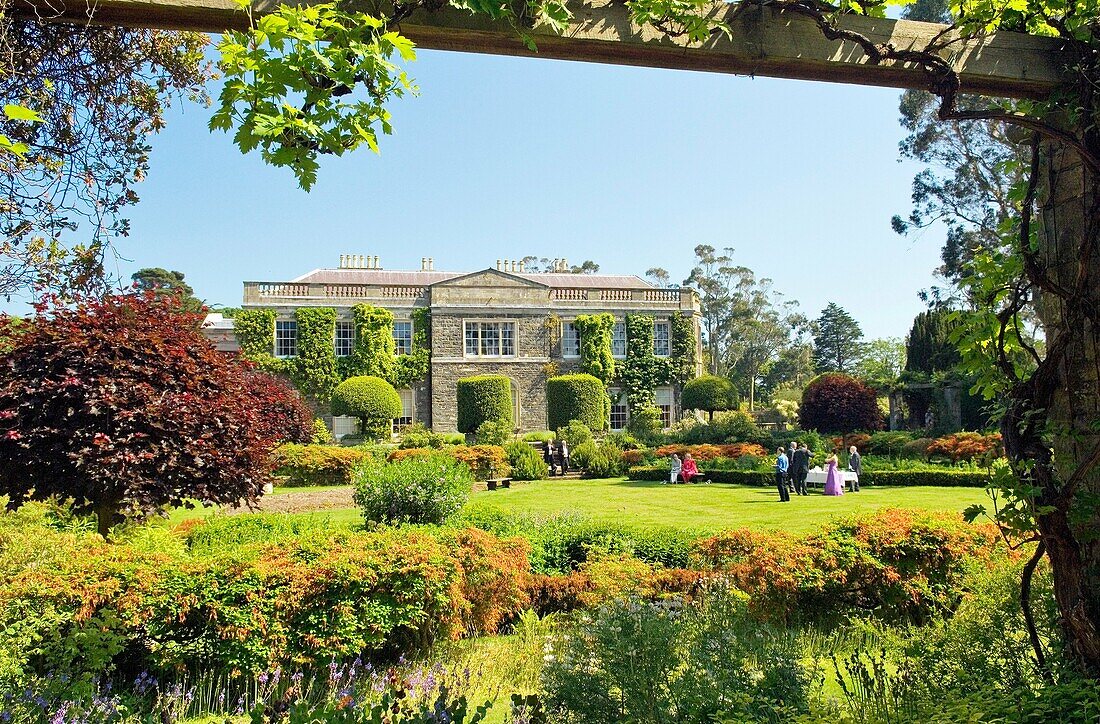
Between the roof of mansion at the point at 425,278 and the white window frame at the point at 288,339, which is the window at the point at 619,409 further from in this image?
the white window frame at the point at 288,339

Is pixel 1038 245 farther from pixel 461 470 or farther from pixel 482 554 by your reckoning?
pixel 461 470

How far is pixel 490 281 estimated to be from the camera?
3200 centimetres

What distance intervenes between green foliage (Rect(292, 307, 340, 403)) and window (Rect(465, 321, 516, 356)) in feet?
18.7

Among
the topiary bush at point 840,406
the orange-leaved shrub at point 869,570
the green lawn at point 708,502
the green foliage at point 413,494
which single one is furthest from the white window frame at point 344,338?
the orange-leaved shrub at point 869,570

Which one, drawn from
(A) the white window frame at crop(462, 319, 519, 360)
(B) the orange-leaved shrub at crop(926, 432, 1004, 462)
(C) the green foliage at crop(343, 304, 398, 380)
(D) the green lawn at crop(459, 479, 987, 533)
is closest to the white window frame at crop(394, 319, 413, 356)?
(C) the green foliage at crop(343, 304, 398, 380)

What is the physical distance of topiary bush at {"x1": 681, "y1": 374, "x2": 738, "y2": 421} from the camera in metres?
29.9

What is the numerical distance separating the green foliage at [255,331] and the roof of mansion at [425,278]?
242 cm

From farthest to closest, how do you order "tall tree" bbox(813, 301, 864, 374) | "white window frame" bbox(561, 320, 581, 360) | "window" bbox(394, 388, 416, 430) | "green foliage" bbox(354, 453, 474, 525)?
"tall tree" bbox(813, 301, 864, 374) → "white window frame" bbox(561, 320, 581, 360) → "window" bbox(394, 388, 416, 430) → "green foliage" bbox(354, 453, 474, 525)

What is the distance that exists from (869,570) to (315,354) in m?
27.3

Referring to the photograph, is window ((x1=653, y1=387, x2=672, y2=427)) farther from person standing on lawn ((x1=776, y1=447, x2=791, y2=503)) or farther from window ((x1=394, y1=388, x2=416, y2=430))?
person standing on lawn ((x1=776, y1=447, x2=791, y2=503))

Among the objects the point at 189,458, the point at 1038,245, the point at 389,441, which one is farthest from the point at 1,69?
the point at 389,441

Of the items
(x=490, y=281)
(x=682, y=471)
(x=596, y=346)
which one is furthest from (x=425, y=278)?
(x=682, y=471)

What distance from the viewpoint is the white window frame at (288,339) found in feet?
97.8

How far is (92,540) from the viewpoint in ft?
17.5
